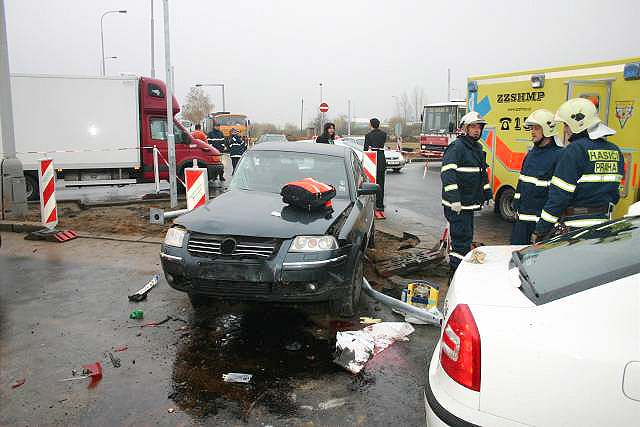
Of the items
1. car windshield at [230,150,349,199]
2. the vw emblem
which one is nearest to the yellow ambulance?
car windshield at [230,150,349,199]

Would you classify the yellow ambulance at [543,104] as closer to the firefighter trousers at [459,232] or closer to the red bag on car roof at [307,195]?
the firefighter trousers at [459,232]

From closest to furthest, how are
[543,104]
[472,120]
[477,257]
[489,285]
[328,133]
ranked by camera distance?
[489,285] → [477,257] → [472,120] → [543,104] → [328,133]

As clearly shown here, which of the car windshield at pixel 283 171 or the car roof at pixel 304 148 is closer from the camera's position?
the car windshield at pixel 283 171

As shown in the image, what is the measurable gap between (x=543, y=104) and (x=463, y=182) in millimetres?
4457

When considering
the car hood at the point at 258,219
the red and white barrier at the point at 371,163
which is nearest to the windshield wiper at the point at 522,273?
the car hood at the point at 258,219

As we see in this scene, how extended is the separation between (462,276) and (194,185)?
20.3 feet

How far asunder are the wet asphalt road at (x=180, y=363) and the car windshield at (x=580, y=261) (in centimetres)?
137

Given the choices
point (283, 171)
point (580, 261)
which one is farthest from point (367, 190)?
point (580, 261)

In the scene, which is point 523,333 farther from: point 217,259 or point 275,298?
point 217,259

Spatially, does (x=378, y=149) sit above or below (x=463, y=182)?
above

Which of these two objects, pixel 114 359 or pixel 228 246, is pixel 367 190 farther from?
pixel 114 359

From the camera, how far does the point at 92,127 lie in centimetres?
1416

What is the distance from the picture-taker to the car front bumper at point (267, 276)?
424cm

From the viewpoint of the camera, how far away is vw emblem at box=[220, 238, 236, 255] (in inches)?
170
